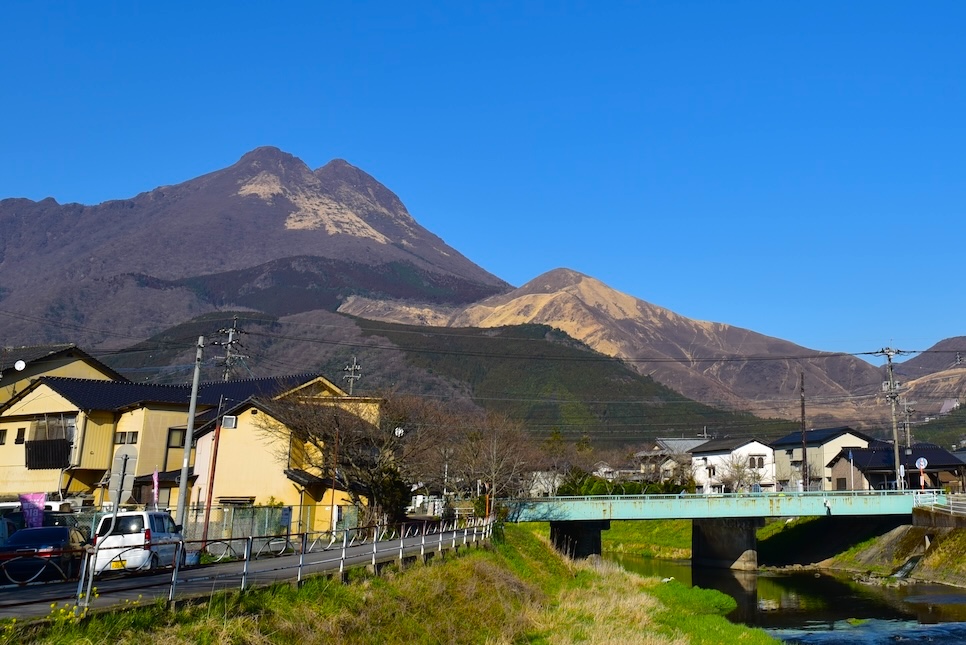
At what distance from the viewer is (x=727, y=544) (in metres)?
56.1

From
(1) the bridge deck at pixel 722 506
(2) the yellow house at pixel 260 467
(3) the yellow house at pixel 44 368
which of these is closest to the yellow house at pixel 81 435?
(2) the yellow house at pixel 260 467

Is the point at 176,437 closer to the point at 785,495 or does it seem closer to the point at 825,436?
the point at 785,495

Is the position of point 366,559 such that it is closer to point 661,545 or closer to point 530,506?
point 530,506

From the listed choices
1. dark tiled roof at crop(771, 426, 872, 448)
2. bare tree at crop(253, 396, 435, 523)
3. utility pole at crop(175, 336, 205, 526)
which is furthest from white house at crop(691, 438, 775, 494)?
utility pole at crop(175, 336, 205, 526)

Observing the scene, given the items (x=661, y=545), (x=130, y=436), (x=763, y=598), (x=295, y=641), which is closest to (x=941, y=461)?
(x=661, y=545)

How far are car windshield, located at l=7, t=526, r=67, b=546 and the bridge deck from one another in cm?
3133

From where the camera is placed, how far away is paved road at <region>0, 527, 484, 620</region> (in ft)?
40.7

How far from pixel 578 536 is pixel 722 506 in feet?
33.2

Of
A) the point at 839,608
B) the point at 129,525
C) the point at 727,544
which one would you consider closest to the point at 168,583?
the point at 129,525

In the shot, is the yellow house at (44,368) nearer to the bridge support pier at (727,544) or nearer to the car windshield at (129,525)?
the car windshield at (129,525)

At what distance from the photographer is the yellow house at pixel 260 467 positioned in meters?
42.1

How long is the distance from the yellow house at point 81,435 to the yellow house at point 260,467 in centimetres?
329

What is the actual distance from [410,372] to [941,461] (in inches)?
4611

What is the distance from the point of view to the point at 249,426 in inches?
1704
